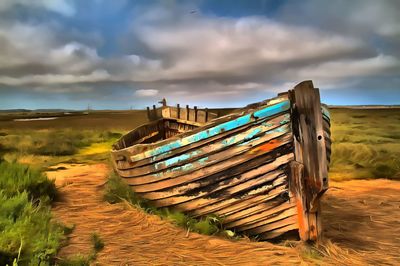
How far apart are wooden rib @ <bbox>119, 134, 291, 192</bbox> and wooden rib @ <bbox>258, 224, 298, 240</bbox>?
0.86 meters

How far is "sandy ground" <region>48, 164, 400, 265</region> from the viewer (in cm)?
350

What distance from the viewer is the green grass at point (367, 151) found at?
9.52m

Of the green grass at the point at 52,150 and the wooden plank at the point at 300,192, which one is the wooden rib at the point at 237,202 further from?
the green grass at the point at 52,150

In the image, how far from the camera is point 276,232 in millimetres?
3963

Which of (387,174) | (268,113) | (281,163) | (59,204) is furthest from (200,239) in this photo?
(387,174)

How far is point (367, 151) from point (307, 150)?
9.26 meters

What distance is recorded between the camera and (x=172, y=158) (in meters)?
4.19

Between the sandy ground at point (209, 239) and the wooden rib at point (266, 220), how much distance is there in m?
0.18

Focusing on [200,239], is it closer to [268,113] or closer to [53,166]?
[268,113]

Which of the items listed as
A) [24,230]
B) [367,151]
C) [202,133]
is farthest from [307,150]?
[367,151]

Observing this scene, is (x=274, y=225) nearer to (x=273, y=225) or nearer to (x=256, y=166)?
(x=273, y=225)

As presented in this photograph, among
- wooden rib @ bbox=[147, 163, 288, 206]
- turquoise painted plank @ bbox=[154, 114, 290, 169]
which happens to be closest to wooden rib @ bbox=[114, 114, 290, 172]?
turquoise painted plank @ bbox=[154, 114, 290, 169]

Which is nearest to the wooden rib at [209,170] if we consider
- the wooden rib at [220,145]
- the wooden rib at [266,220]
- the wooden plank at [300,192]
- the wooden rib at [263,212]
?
the wooden rib at [220,145]

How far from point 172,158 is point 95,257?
1373 millimetres
